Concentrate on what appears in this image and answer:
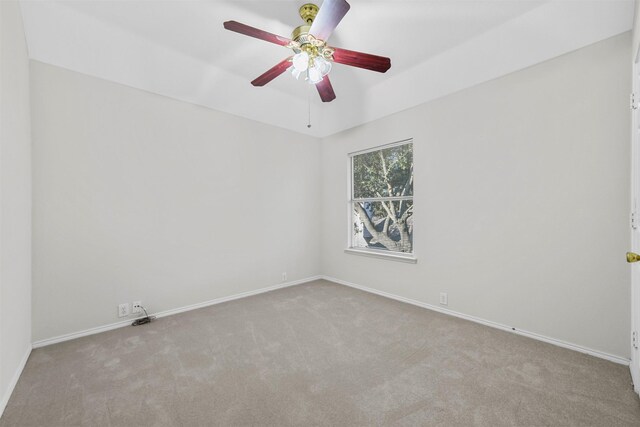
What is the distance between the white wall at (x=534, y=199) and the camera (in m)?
2.03

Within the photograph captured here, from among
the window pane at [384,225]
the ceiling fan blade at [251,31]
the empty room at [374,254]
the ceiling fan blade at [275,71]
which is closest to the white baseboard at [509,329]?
the empty room at [374,254]

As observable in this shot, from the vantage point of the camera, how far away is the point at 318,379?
1824mm

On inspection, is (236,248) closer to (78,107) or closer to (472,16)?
(78,107)

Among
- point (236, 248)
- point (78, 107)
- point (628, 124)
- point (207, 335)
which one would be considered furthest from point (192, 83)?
point (628, 124)

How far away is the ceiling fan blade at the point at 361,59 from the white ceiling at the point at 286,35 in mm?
527

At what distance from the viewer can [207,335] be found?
251 centimetres

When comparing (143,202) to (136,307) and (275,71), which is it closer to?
(136,307)

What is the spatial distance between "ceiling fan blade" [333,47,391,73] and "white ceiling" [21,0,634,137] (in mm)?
527

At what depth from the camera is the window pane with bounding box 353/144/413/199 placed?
3.51 metres

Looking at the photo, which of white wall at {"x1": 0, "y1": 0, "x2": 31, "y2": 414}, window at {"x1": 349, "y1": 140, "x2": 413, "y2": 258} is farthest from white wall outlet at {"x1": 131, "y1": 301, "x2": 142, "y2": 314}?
window at {"x1": 349, "y1": 140, "x2": 413, "y2": 258}

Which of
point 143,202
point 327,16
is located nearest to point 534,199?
point 327,16

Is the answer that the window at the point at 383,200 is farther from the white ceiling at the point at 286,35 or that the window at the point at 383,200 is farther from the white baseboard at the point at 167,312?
the white baseboard at the point at 167,312

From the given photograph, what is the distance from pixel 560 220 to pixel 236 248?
349 cm

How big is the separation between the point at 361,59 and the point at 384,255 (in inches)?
96.0
